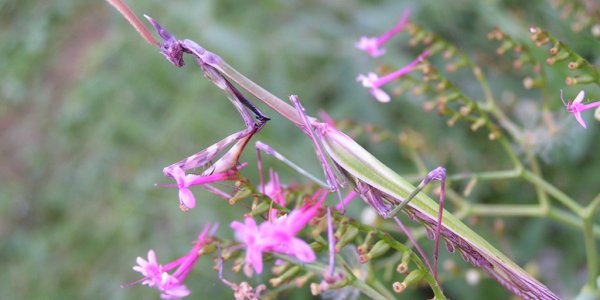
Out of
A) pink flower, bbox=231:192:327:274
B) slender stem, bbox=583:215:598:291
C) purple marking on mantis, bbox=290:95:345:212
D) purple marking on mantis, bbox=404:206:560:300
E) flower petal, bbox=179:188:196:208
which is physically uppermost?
flower petal, bbox=179:188:196:208

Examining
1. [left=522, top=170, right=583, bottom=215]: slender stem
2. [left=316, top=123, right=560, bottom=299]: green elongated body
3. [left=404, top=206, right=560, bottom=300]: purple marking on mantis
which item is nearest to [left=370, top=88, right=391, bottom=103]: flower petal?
[left=316, top=123, right=560, bottom=299]: green elongated body

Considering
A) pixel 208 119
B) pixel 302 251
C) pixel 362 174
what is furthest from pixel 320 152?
pixel 208 119

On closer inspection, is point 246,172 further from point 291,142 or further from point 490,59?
point 490,59

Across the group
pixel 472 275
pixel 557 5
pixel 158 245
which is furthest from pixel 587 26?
pixel 158 245

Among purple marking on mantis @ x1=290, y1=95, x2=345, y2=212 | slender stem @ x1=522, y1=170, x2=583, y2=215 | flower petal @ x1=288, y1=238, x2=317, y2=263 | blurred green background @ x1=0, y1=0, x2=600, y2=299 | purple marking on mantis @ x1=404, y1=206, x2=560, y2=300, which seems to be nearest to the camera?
flower petal @ x1=288, y1=238, x2=317, y2=263

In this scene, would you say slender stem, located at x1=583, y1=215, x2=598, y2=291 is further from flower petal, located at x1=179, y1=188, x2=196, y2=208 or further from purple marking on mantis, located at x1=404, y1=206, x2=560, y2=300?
flower petal, located at x1=179, y1=188, x2=196, y2=208

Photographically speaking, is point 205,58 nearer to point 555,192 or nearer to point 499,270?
point 499,270

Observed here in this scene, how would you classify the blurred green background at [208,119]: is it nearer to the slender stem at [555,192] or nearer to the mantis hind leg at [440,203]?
the slender stem at [555,192]
